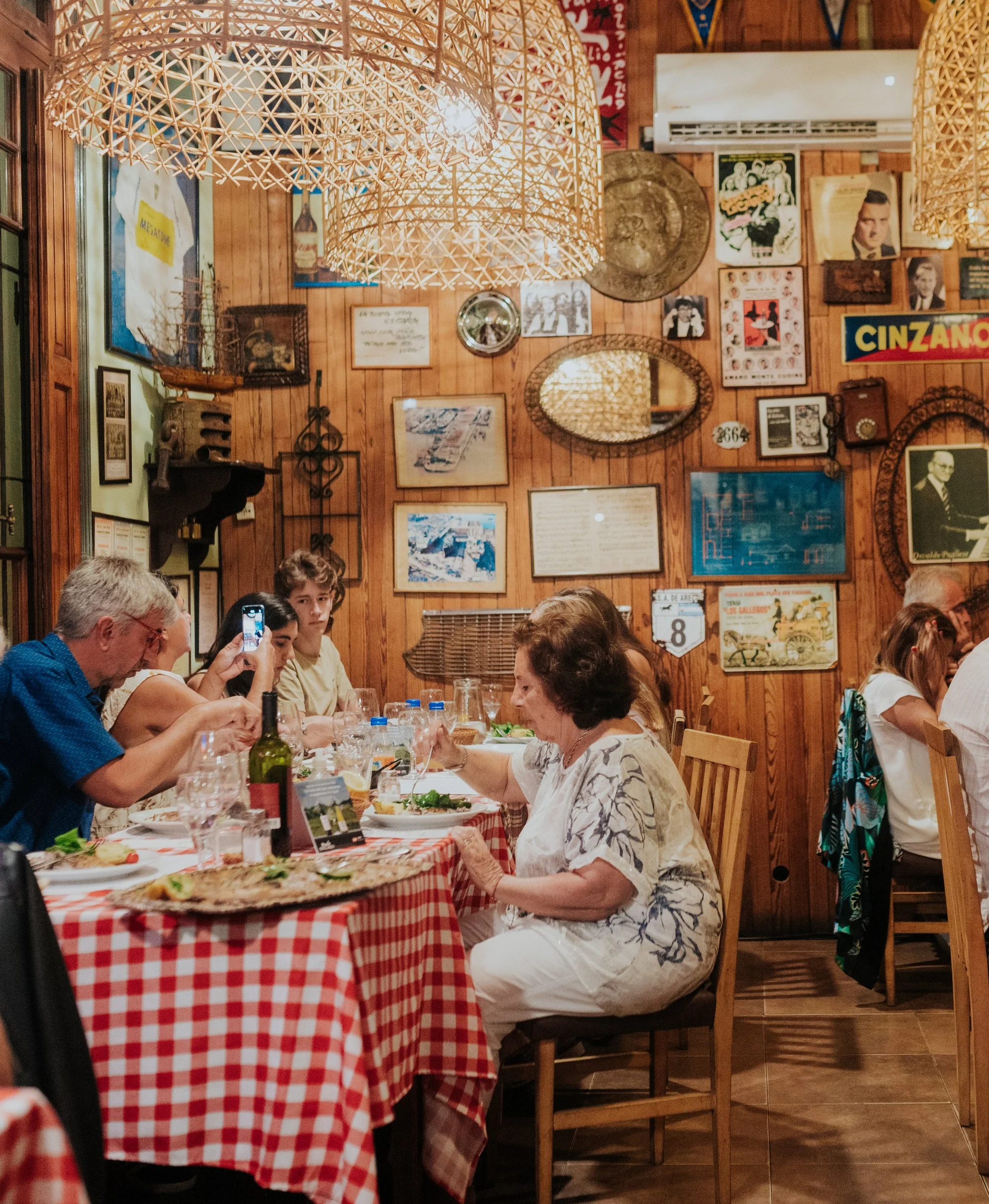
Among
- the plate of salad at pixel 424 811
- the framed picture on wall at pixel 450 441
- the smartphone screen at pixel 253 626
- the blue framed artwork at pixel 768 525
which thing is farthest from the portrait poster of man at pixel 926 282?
the plate of salad at pixel 424 811

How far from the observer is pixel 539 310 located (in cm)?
493

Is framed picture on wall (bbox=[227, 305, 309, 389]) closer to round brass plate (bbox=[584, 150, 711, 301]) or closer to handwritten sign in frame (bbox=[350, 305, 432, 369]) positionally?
handwritten sign in frame (bbox=[350, 305, 432, 369])

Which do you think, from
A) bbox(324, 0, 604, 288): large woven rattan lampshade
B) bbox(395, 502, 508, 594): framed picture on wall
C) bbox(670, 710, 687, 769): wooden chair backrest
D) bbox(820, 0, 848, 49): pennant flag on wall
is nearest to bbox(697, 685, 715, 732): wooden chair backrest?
bbox(670, 710, 687, 769): wooden chair backrest

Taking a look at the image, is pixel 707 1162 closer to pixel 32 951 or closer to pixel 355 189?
pixel 32 951

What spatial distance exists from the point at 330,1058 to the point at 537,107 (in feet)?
7.09

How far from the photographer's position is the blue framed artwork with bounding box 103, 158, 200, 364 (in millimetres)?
4012

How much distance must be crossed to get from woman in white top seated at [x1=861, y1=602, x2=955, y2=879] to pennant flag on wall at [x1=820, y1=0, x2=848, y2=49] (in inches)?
98.6

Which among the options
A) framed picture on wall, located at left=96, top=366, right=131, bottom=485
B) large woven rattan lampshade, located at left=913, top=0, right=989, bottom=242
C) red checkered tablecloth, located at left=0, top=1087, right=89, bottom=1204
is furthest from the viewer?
framed picture on wall, located at left=96, top=366, right=131, bottom=485

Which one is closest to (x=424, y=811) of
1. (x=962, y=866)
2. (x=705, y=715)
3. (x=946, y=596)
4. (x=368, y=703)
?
(x=368, y=703)

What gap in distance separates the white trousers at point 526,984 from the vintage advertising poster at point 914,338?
3307 millimetres

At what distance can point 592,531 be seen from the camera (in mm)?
4926

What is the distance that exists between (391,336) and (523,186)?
2.24m

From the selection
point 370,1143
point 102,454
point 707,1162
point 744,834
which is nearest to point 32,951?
point 370,1143

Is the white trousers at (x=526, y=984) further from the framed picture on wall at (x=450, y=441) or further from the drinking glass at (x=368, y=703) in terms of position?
the framed picture on wall at (x=450, y=441)
